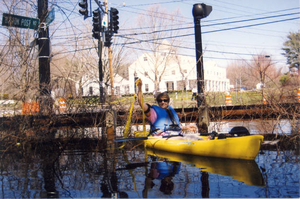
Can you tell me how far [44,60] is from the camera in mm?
8945

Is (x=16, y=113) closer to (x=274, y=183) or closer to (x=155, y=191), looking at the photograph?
(x=155, y=191)

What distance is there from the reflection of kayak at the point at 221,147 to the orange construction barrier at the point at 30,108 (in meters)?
3.61

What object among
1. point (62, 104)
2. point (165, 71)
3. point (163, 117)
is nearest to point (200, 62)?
point (163, 117)

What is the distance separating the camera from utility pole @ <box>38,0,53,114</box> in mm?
8703

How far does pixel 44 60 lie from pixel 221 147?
5.39 m

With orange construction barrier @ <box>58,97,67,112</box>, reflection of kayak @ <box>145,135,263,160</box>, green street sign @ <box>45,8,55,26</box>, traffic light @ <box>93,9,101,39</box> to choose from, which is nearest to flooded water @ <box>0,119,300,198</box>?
reflection of kayak @ <box>145,135,263,160</box>

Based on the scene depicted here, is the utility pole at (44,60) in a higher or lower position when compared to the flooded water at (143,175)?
higher

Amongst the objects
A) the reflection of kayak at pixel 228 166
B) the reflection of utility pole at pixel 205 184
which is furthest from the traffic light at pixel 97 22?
the reflection of utility pole at pixel 205 184

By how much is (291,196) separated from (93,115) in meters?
6.74

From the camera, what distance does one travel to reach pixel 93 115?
9.75m

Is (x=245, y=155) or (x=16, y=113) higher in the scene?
(x=16, y=113)

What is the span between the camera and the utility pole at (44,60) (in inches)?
343

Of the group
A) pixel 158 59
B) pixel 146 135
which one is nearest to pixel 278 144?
pixel 146 135

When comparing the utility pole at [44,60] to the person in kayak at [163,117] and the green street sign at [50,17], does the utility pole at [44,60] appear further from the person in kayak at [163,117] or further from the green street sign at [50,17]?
the person in kayak at [163,117]
